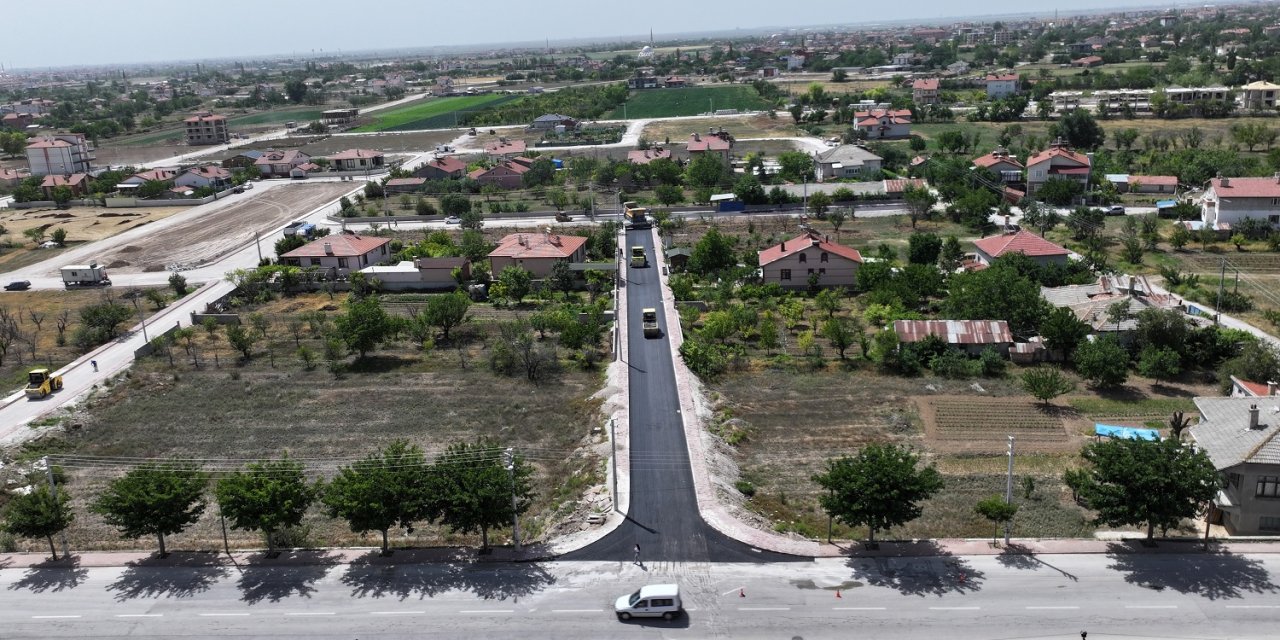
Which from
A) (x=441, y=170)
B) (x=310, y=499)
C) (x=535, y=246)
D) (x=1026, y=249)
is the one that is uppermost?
(x=441, y=170)

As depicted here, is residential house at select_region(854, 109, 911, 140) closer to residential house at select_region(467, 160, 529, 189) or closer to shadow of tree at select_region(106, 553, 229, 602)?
residential house at select_region(467, 160, 529, 189)

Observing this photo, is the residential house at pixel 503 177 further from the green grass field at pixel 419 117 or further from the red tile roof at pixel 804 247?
the green grass field at pixel 419 117

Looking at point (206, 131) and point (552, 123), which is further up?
point (206, 131)

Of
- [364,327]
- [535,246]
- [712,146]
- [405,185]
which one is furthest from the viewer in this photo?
[712,146]

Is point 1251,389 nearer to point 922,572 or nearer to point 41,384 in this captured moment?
point 922,572

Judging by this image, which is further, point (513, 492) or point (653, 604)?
point (513, 492)

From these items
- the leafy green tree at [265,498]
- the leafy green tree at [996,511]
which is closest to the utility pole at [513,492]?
the leafy green tree at [265,498]

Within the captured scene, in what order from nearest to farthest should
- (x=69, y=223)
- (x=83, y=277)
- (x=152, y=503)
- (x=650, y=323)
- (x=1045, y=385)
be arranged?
1. (x=152, y=503)
2. (x=1045, y=385)
3. (x=650, y=323)
4. (x=83, y=277)
5. (x=69, y=223)

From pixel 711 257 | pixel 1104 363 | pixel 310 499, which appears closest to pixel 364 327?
pixel 310 499
